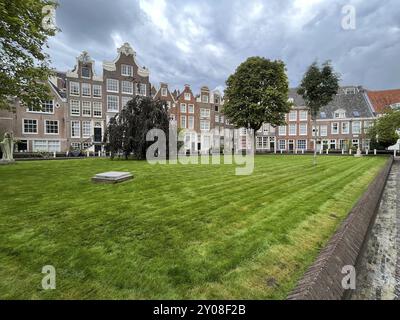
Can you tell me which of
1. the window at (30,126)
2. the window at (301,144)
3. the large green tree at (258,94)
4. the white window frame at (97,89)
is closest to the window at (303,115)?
the window at (301,144)

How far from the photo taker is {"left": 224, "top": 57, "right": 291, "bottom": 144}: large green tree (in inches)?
1250

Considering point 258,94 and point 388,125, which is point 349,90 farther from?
point 258,94

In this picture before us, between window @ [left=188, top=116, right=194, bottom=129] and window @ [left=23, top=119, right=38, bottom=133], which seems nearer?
window @ [left=23, top=119, right=38, bottom=133]

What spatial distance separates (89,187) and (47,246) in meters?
4.87

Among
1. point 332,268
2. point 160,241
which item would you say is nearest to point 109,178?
point 160,241

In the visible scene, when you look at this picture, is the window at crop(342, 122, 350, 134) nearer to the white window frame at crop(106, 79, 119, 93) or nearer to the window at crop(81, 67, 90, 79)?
the white window frame at crop(106, 79, 119, 93)

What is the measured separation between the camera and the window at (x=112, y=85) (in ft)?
140

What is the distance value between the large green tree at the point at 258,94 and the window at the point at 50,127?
26.9 m

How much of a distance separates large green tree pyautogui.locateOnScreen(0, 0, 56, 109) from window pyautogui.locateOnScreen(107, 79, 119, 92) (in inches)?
1203

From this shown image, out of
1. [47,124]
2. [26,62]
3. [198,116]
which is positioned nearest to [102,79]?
[47,124]

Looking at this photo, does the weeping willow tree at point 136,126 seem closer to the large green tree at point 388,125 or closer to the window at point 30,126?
the window at point 30,126

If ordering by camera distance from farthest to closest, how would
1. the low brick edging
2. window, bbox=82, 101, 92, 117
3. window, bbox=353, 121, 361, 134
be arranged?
1. window, bbox=353, 121, 361, 134
2. window, bbox=82, 101, 92, 117
3. the low brick edging

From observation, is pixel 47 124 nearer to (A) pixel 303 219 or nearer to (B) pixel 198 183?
(B) pixel 198 183

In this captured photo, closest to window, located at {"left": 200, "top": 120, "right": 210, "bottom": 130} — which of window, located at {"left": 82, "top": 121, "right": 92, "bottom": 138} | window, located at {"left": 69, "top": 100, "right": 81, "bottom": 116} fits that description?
window, located at {"left": 82, "top": 121, "right": 92, "bottom": 138}
